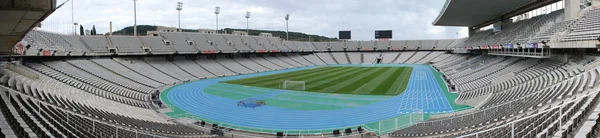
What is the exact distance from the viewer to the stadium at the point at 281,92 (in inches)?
328

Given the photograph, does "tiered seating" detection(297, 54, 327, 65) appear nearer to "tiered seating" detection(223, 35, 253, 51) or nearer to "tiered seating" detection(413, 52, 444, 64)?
"tiered seating" detection(223, 35, 253, 51)

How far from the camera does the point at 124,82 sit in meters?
27.5

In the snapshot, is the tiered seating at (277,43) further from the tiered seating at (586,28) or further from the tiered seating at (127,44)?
the tiered seating at (586,28)

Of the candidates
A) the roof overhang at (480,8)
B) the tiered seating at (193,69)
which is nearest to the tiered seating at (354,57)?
the roof overhang at (480,8)

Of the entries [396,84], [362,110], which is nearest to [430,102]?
[362,110]

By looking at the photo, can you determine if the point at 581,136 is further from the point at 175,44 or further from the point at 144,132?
the point at 175,44

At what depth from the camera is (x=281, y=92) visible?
26922mm

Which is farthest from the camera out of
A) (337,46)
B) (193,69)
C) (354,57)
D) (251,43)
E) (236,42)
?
(337,46)

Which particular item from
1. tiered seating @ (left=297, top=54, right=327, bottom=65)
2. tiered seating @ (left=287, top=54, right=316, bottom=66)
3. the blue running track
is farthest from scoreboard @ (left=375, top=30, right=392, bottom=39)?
the blue running track

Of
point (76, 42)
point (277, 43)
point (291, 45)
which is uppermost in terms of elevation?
point (277, 43)

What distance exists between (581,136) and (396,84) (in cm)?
2691

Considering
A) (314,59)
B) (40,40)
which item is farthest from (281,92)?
(314,59)

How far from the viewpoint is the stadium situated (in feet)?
27.3

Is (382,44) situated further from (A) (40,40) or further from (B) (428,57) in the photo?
(A) (40,40)
